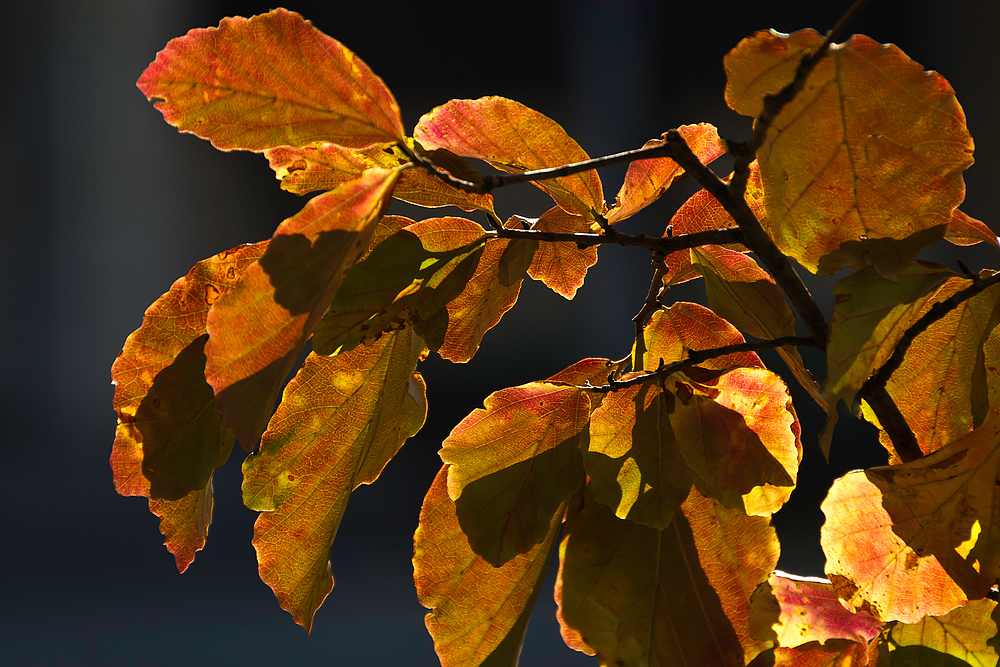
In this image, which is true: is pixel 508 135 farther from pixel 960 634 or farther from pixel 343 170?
pixel 960 634

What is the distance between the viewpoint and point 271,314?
0.37ft

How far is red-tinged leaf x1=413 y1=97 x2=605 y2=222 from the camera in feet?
0.50

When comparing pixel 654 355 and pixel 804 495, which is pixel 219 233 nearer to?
pixel 804 495

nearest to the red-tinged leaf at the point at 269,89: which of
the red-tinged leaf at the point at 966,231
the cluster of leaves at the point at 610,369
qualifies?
the cluster of leaves at the point at 610,369

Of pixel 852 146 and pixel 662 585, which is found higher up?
pixel 852 146

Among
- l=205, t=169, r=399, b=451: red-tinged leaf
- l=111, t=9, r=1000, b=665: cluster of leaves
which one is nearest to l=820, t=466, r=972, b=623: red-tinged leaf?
Result: l=111, t=9, r=1000, b=665: cluster of leaves

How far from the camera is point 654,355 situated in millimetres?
186

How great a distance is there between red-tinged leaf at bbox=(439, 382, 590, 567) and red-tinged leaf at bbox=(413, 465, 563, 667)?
0.04ft

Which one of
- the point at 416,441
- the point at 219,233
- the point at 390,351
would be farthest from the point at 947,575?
the point at 219,233

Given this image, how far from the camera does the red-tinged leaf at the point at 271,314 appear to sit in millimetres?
111

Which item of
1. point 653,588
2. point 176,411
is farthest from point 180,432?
point 653,588

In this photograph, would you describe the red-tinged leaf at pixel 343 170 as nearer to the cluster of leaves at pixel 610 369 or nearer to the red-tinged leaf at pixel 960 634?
the cluster of leaves at pixel 610 369

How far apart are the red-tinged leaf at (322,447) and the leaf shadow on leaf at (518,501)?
0.02 meters

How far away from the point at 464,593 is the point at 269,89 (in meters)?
0.11
